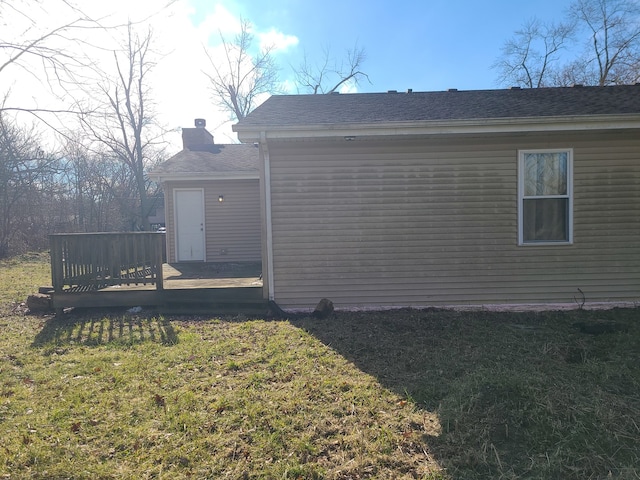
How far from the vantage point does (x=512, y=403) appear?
302 cm

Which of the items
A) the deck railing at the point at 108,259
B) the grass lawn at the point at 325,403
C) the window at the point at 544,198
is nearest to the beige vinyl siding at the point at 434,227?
the window at the point at 544,198

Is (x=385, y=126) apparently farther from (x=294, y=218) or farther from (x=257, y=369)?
(x=257, y=369)

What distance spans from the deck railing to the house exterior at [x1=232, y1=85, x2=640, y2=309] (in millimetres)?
1927

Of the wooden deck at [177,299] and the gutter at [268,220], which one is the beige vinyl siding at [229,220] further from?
the gutter at [268,220]

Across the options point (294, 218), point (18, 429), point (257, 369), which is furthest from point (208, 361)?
point (294, 218)

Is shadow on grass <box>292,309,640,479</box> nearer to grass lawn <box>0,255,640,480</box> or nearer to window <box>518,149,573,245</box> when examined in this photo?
grass lawn <box>0,255,640,480</box>

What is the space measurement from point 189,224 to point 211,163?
6.31 ft

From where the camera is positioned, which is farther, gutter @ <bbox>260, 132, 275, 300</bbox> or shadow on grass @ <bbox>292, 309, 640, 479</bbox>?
gutter @ <bbox>260, 132, 275, 300</bbox>

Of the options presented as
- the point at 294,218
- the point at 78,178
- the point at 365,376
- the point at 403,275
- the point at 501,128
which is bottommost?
the point at 365,376

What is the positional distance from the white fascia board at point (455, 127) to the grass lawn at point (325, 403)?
9.71 ft

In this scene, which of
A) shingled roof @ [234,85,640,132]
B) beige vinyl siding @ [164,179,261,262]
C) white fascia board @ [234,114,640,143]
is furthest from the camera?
beige vinyl siding @ [164,179,261,262]

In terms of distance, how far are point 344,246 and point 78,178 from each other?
2170 centimetres

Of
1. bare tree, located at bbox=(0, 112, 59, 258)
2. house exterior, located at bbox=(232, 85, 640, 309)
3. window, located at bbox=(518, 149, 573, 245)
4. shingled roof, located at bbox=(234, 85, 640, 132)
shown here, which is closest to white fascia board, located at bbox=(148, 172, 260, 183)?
shingled roof, located at bbox=(234, 85, 640, 132)

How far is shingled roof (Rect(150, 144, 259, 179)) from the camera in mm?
10875
